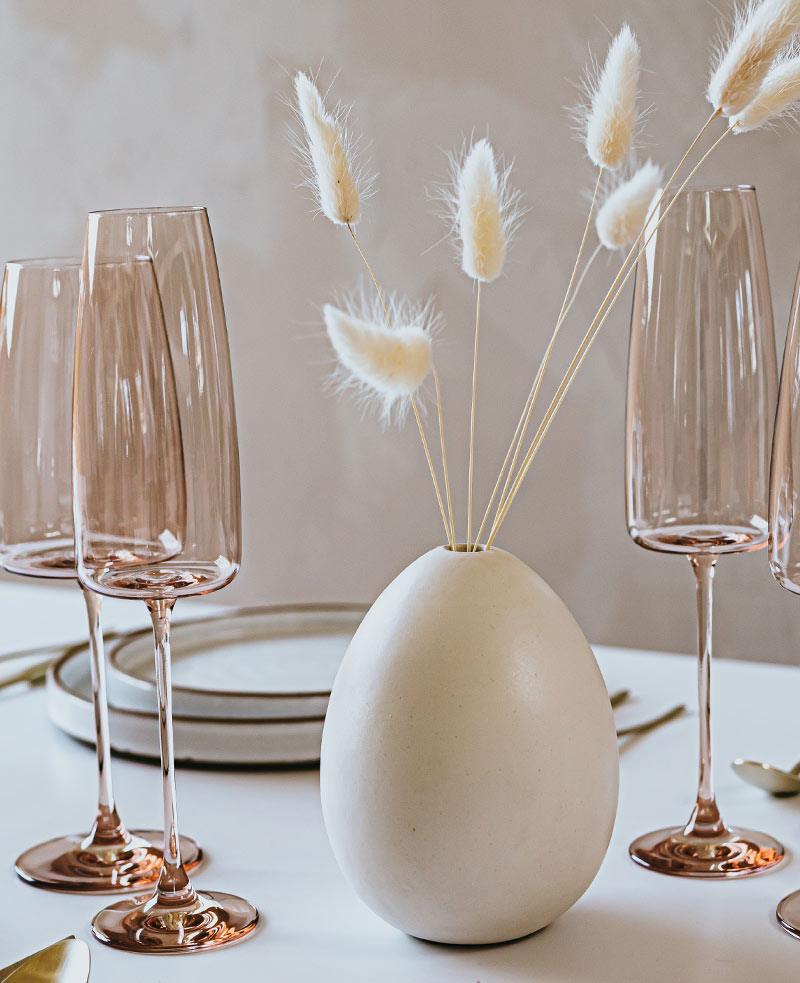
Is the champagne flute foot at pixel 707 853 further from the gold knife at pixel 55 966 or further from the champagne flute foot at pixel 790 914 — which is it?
the gold knife at pixel 55 966

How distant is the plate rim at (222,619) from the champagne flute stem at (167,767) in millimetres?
207

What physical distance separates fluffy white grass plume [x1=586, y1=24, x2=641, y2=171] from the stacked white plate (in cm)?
41

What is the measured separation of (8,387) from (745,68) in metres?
0.46

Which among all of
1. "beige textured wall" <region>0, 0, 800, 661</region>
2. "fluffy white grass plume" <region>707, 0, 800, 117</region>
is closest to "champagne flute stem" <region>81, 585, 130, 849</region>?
"fluffy white grass plume" <region>707, 0, 800, 117</region>

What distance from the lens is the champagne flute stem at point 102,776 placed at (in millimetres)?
706

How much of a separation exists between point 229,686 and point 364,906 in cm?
31

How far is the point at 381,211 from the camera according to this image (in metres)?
2.43

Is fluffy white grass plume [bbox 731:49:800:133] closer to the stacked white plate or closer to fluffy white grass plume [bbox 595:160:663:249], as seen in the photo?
fluffy white grass plume [bbox 595:160:663:249]

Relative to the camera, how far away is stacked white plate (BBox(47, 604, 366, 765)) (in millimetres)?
812

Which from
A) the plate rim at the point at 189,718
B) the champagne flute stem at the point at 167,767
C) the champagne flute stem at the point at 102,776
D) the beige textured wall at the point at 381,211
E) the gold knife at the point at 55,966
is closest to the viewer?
the gold knife at the point at 55,966

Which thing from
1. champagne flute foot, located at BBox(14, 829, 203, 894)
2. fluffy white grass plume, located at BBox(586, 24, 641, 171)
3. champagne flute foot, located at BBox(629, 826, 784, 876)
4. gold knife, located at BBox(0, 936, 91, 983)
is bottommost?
champagne flute foot, located at BBox(14, 829, 203, 894)

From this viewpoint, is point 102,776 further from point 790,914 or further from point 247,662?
point 790,914

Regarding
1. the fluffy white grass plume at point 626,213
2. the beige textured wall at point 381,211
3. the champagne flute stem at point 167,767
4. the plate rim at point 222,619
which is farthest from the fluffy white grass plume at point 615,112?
the beige textured wall at point 381,211

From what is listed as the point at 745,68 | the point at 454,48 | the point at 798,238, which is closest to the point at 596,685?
the point at 745,68
